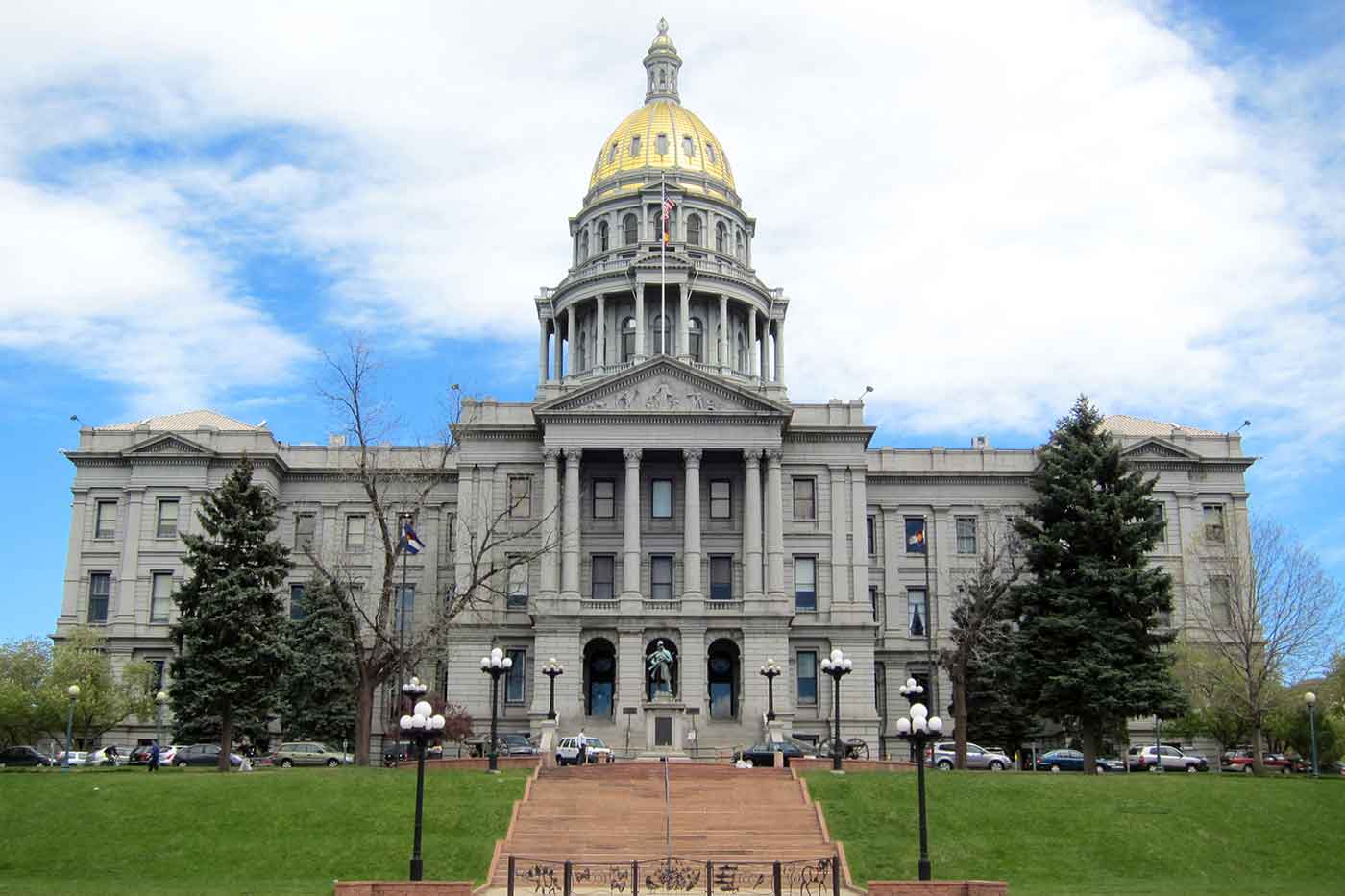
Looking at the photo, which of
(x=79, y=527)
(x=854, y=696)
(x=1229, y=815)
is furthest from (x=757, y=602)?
(x=79, y=527)

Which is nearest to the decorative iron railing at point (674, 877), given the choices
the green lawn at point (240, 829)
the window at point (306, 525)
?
the green lawn at point (240, 829)

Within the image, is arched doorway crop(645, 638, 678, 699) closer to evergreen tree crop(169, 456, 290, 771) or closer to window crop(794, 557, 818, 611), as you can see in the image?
window crop(794, 557, 818, 611)

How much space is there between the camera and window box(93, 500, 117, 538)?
72.2m

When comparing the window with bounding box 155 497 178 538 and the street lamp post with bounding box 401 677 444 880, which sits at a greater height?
the window with bounding box 155 497 178 538

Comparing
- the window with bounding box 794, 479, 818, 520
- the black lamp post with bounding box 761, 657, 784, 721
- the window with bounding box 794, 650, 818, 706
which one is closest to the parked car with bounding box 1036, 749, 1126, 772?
the window with bounding box 794, 650, 818, 706

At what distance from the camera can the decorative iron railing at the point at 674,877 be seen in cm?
2908

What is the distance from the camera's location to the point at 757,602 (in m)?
63.1

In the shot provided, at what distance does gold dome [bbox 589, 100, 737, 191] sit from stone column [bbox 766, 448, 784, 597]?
28.2 meters

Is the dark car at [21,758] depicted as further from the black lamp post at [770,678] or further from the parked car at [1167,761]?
the parked car at [1167,761]

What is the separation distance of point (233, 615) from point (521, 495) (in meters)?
22.0

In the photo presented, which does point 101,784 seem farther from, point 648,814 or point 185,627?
point 648,814

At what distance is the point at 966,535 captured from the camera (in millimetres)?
74750

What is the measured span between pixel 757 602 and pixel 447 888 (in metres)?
36.7

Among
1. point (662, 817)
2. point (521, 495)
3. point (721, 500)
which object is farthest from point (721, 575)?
point (662, 817)
